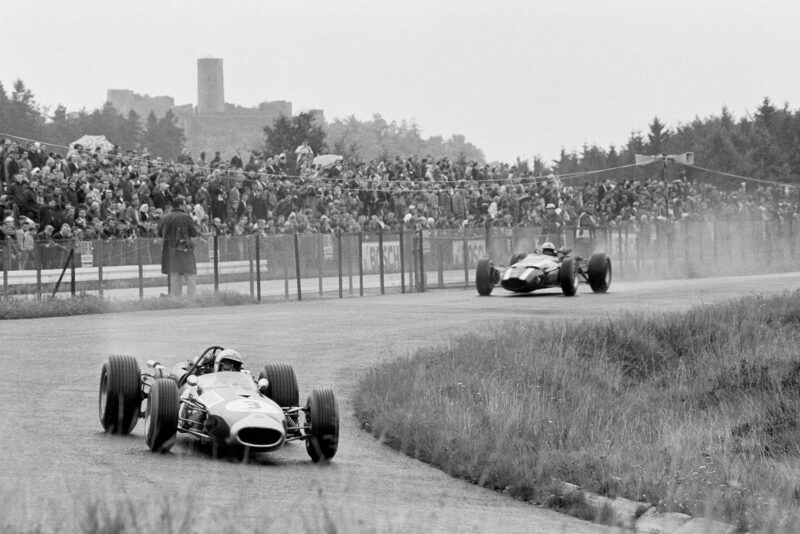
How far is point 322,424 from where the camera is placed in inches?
408

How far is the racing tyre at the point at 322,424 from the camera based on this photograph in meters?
10.4

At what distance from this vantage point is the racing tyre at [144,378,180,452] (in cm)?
1009

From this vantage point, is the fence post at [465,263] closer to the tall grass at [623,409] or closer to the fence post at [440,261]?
the fence post at [440,261]

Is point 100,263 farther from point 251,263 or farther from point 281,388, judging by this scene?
point 281,388

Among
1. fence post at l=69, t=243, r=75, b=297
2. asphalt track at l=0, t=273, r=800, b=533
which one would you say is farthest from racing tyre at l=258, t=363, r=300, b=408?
fence post at l=69, t=243, r=75, b=297

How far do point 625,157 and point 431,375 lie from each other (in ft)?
313

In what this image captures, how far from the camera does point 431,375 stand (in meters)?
15.1

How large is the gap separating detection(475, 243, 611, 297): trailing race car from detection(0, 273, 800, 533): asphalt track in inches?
73.7

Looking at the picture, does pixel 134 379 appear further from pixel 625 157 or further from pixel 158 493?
pixel 625 157

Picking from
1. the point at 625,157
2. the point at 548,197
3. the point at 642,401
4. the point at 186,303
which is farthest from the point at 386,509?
the point at 625,157

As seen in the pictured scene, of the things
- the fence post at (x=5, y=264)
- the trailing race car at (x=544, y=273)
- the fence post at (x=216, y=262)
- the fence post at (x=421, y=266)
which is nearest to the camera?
the fence post at (x=5, y=264)

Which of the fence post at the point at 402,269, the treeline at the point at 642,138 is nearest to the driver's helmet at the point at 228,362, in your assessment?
the fence post at the point at 402,269

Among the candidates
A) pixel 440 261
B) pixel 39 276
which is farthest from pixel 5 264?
pixel 440 261

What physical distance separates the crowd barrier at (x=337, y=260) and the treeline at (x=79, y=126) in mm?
42101
